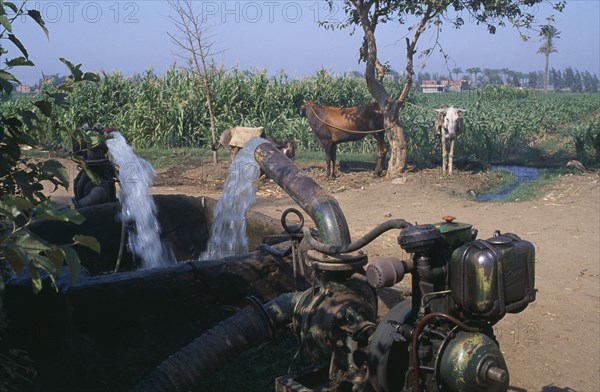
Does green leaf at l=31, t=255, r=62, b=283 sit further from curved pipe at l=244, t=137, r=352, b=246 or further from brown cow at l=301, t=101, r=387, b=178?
brown cow at l=301, t=101, r=387, b=178

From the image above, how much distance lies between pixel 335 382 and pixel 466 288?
0.86 meters

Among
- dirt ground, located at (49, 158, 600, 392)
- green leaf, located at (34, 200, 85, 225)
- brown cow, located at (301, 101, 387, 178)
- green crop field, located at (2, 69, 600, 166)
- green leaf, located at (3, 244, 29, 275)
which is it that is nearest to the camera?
green leaf, located at (34, 200, 85, 225)

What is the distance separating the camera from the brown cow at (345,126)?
13578 mm

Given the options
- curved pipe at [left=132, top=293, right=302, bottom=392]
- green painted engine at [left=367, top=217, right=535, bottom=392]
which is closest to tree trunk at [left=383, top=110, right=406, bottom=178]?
curved pipe at [left=132, top=293, right=302, bottom=392]

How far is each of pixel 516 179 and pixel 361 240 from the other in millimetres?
12206

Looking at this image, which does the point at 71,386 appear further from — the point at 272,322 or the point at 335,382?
the point at 335,382

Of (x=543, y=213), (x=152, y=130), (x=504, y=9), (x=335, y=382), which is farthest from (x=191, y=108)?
(x=335, y=382)

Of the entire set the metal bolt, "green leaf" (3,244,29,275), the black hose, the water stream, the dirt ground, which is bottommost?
the water stream

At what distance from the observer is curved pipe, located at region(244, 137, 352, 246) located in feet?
10.4

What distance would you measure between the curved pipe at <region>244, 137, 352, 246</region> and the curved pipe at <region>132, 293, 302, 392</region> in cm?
41

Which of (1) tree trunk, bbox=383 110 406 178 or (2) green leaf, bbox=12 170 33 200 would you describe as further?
(1) tree trunk, bbox=383 110 406 178

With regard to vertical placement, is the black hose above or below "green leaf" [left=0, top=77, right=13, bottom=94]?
below

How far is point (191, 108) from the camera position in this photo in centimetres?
1827

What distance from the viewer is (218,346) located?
305 centimetres
